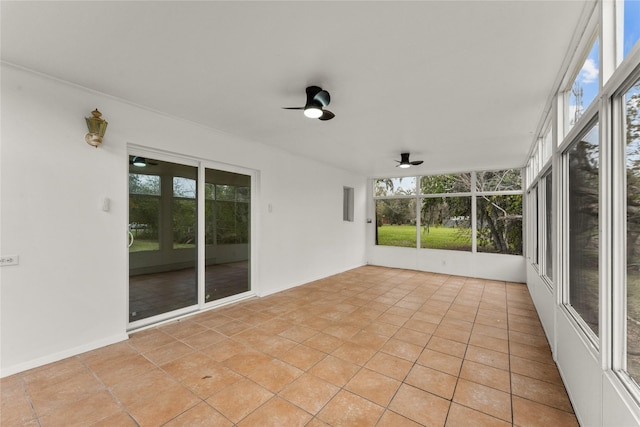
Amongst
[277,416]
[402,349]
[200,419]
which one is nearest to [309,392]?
[277,416]

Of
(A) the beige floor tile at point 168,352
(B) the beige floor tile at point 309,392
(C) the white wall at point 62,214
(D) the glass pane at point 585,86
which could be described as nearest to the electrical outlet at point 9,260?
(C) the white wall at point 62,214

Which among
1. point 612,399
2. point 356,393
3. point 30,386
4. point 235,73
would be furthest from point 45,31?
point 612,399

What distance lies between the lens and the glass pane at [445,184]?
22.2 ft

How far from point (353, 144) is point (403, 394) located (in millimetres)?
3647

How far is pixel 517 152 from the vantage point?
494 centimetres

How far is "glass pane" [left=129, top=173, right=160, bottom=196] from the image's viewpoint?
3.27m

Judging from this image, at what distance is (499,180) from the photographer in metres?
6.35

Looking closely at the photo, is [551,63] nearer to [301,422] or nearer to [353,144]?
[353,144]

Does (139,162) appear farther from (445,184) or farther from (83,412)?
(445,184)

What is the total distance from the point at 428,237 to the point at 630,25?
626 centimetres

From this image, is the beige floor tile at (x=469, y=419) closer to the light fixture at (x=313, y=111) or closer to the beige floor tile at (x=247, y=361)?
the beige floor tile at (x=247, y=361)

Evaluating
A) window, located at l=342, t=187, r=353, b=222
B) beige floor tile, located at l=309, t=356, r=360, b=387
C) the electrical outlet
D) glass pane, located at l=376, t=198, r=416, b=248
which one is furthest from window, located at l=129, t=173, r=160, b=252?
glass pane, located at l=376, t=198, r=416, b=248

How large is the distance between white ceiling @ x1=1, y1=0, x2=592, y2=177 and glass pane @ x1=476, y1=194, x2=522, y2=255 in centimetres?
323

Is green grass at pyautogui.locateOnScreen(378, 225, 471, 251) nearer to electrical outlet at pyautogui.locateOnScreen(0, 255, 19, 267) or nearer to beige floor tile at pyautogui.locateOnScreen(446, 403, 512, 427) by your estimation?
beige floor tile at pyautogui.locateOnScreen(446, 403, 512, 427)
